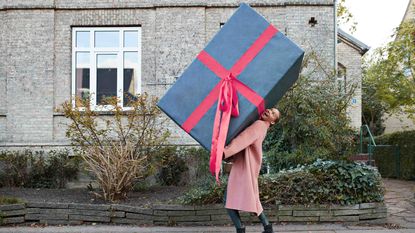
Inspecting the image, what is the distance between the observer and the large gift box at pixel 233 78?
468 cm

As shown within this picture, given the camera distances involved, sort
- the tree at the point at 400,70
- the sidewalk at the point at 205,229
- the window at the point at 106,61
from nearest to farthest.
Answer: the sidewalk at the point at 205,229, the window at the point at 106,61, the tree at the point at 400,70

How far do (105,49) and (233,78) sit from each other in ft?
23.8

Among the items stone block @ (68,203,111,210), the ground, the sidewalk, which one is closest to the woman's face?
the sidewalk

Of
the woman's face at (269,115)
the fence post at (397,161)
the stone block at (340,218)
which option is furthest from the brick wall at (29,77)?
the fence post at (397,161)

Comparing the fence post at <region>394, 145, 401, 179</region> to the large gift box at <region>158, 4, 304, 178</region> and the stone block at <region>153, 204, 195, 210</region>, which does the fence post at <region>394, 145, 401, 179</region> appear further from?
the large gift box at <region>158, 4, 304, 178</region>

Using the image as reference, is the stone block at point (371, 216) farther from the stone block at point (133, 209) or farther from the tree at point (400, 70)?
the tree at point (400, 70)

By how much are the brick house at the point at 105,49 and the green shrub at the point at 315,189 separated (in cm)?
411

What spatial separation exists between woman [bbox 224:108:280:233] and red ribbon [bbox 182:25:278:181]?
261 mm

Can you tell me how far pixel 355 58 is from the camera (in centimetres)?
1998

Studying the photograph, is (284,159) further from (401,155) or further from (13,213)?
(401,155)

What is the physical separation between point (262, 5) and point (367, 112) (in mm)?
22209

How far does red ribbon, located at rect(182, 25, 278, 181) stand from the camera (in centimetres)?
460

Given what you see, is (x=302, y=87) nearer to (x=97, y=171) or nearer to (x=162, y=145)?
(x=162, y=145)

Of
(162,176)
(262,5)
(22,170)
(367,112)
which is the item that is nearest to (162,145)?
(162,176)
